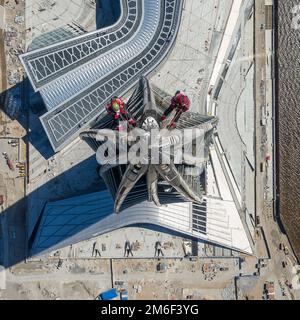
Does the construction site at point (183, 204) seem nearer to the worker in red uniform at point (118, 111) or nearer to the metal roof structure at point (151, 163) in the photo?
the metal roof structure at point (151, 163)

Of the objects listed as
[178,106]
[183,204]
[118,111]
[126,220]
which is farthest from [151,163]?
[183,204]

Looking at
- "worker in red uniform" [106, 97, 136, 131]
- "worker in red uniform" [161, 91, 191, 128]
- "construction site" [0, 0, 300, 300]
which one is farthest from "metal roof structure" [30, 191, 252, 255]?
"worker in red uniform" [106, 97, 136, 131]

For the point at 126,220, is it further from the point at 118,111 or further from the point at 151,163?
the point at 118,111

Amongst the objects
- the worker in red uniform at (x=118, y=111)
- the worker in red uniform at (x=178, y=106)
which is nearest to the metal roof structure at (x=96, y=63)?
the worker in red uniform at (x=118, y=111)

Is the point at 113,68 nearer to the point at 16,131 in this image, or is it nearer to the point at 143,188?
the point at 16,131

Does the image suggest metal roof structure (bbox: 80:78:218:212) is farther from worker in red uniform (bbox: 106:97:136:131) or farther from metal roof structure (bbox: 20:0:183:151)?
metal roof structure (bbox: 20:0:183:151)

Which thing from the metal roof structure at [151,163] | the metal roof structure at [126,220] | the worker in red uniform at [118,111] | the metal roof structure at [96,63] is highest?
the metal roof structure at [96,63]
